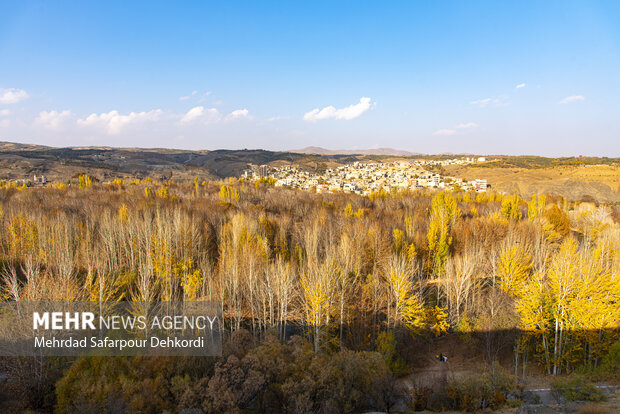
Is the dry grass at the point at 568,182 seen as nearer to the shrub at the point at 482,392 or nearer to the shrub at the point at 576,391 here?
the shrub at the point at 576,391

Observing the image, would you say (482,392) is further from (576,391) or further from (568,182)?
(568,182)

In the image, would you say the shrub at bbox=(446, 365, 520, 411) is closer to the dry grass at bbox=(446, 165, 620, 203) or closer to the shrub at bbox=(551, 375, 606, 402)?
the shrub at bbox=(551, 375, 606, 402)

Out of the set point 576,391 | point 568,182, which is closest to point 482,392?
point 576,391

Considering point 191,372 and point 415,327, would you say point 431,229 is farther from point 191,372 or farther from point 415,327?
point 191,372

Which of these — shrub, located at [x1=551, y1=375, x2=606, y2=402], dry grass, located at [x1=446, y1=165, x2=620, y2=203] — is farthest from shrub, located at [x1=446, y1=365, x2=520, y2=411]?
dry grass, located at [x1=446, y1=165, x2=620, y2=203]

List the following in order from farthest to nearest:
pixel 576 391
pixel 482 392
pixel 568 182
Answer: pixel 568 182
pixel 576 391
pixel 482 392

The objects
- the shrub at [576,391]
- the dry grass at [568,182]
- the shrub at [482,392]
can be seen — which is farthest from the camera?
the dry grass at [568,182]

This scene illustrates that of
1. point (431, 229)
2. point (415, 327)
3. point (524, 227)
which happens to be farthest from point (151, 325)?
point (524, 227)

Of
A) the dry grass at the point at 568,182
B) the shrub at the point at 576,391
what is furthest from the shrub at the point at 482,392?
the dry grass at the point at 568,182
